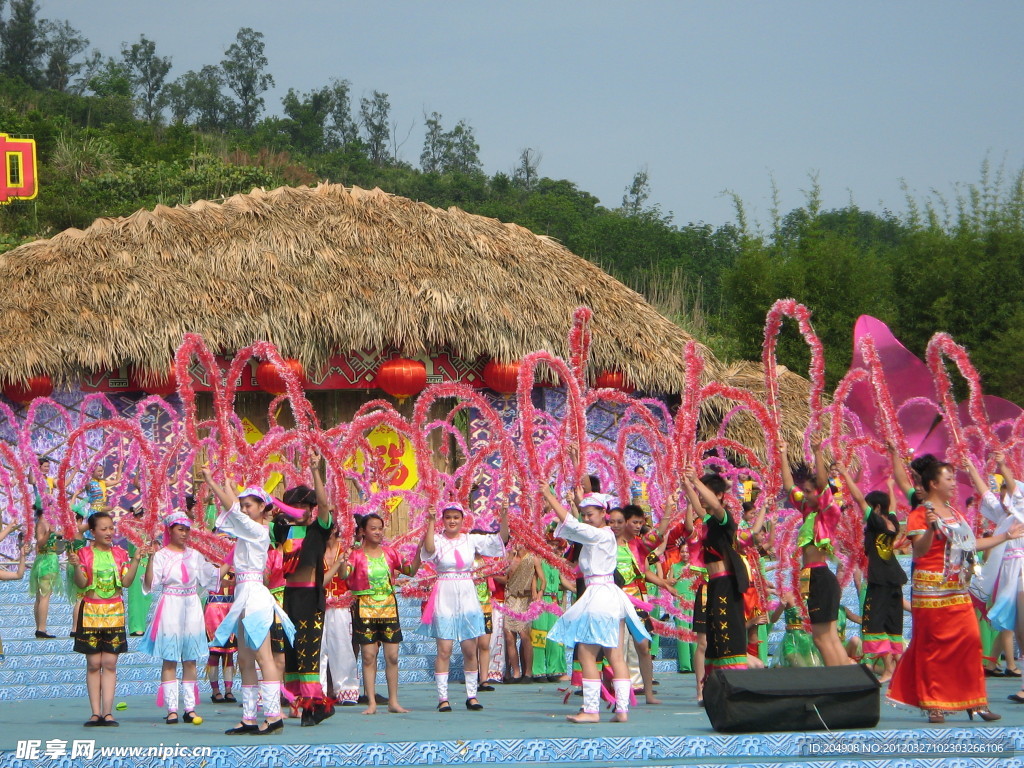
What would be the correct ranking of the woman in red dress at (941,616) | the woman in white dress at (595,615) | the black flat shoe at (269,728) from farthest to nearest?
the woman in white dress at (595,615) < the black flat shoe at (269,728) < the woman in red dress at (941,616)

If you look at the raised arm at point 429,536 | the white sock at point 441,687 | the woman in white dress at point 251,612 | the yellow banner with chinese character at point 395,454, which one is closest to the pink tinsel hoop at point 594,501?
the raised arm at point 429,536

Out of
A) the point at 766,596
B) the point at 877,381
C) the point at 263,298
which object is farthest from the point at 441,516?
the point at 263,298

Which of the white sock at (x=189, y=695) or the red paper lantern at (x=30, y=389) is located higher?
the red paper lantern at (x=30, y=389)

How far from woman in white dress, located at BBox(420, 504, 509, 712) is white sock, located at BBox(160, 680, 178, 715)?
1647 mm

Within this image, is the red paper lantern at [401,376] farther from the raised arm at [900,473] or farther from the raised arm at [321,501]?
the raised arm at [900,473]

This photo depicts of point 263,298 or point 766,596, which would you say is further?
point 263,298

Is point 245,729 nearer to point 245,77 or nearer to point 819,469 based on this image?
point 819,469

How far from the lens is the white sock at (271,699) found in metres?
6.96

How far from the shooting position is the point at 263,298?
1549cm

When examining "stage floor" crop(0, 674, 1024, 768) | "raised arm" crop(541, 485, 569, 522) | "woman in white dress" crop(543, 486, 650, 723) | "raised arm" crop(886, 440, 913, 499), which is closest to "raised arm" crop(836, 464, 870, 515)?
"raised arm" crop(886, 440, 913, 499)

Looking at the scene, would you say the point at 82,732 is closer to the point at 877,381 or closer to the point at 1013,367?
the point at 877,381

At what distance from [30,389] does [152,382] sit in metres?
1.39

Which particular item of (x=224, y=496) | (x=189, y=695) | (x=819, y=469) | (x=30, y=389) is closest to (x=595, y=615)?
(x=819, y=469)

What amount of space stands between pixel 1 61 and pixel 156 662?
43.8 m
